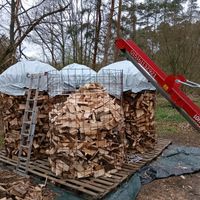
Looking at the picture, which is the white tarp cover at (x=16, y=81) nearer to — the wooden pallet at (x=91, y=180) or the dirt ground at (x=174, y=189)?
the wooden pallet at (x=91, y=180)

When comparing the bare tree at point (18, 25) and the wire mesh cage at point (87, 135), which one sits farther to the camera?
the bare tree at point (18, 25)

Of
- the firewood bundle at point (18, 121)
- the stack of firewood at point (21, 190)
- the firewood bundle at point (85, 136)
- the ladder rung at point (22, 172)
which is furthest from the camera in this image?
the firewood bundle at point (18, 121)

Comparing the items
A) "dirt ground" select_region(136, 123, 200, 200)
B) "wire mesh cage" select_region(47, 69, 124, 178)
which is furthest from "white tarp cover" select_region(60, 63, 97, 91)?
"dirt ground" select_region(136, 123, 200, 200)

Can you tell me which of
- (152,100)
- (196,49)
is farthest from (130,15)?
(152,100)

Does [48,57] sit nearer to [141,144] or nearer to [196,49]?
[196,49]

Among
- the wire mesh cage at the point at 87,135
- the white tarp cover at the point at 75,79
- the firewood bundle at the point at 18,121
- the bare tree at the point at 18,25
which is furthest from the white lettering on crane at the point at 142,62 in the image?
the bare tree at the point at 18,25

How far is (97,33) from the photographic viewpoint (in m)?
12.1

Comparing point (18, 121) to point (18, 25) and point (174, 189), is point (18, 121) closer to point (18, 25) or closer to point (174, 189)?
point (174, 189)

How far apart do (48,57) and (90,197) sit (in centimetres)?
1159

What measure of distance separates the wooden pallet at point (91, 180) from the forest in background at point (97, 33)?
5952mm

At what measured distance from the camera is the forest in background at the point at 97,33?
10.5m

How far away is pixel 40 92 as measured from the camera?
5328 mm

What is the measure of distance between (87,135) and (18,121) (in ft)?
5.89

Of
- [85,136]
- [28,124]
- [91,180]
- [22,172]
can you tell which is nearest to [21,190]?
[22,172]
